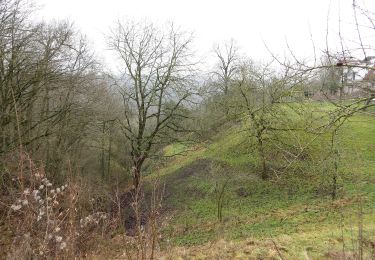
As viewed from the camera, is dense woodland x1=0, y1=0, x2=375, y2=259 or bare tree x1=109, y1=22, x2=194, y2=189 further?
bare tree x1=109, y1=22, x2=194, y2=189

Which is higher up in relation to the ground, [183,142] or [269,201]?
[183,142]

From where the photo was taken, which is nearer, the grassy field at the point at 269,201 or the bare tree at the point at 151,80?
the grassy field at the point at 269,201

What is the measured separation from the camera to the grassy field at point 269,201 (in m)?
8.83

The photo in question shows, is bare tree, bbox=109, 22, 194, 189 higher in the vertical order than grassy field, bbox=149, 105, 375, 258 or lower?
higher

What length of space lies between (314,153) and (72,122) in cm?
1154

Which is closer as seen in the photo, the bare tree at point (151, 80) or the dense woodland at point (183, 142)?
the dense woodland at point (183, 142)

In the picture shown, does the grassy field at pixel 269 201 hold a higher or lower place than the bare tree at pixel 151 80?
lower

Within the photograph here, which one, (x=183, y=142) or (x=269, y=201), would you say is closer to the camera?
(x=269, y=201)

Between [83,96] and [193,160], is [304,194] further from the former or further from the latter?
[83,96]

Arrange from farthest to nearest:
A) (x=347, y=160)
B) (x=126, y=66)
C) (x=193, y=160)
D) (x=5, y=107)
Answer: (x=193, y=160), (x=126, y=66), (x=347, y=160), (x=5, y=107)

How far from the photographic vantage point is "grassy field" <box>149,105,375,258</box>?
8.83 meters

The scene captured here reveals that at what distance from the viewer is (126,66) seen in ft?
60.1

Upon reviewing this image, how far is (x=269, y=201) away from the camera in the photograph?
15500mm

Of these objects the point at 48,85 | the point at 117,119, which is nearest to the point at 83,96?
the point at 48,85
